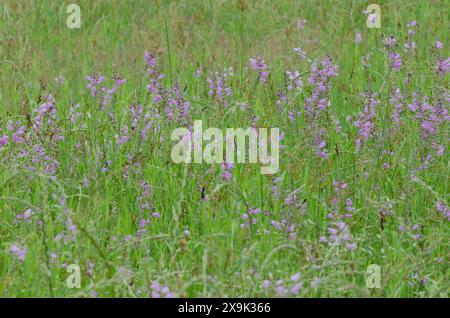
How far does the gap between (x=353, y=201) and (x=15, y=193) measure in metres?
1.49

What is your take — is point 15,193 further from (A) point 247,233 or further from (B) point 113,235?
(A) point 247,233

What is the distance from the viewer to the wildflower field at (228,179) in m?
3.01

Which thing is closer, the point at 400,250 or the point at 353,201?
the point at 400,250

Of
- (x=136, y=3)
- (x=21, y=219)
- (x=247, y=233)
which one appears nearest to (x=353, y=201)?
(x=247, y=233)

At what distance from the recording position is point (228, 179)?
369 cm

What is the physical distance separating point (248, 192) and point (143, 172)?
0.58 metres

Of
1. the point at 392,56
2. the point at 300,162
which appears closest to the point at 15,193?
the point at 300,162

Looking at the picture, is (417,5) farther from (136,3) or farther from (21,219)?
(21,219)

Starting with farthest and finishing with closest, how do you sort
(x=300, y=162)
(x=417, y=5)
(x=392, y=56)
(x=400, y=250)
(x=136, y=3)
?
(x=136, y=3) → (x=417, y=5) → (x=392, y=56) → (x=300, y=162) → (x=400, y=250)

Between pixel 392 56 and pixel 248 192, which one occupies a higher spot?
pixel 392 56

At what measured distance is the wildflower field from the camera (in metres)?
3.01
